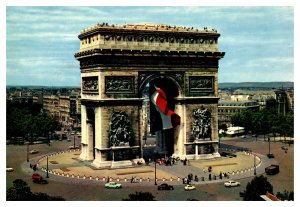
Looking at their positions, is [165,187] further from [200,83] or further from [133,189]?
[200,83]

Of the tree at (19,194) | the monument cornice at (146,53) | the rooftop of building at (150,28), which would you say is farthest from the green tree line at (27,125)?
the tree at (19,194)

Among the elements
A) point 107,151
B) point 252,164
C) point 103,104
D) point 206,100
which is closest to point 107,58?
point 103,104

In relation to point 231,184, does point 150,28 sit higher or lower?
higher

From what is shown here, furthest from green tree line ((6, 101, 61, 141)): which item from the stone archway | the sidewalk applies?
the stone archway

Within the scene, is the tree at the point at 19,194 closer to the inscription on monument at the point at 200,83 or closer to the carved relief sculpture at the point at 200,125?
the carved relief sculpture at the point at 200,125

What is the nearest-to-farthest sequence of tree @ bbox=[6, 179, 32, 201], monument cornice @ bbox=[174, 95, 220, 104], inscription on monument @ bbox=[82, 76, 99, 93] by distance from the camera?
tree @ bbox=[6, 179, 32, 201] < inscription on monument @ bbox=[82, 76, 99, 93] < monument cornice @ bbox=[174, 95, 220, 104]

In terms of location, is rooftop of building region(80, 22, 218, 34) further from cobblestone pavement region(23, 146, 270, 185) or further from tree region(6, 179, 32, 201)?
tree region(6, 179, 32, 201)

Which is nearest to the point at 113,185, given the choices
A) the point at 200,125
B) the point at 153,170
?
the point at 153,170
